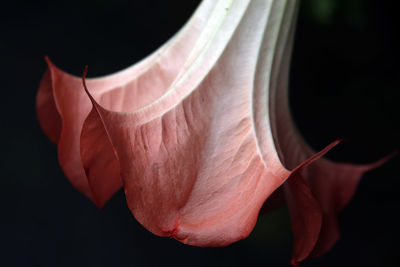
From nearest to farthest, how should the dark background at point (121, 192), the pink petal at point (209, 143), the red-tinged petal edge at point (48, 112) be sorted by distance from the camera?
the pink petal at point (209, 143) → the red-tinged petal edge at point (48, 112) → the dark background at point (121, 192)

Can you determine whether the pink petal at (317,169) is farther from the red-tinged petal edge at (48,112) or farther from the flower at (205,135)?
the red-tinged petal edge at (48,112)

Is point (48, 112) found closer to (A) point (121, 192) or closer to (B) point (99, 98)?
(B) point (99, 98)

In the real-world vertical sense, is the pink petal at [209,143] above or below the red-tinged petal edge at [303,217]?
above

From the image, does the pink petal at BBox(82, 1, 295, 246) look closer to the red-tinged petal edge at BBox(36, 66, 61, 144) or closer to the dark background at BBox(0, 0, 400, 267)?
the red-tinged petal edge at BBox(36, 66, 61, 144)

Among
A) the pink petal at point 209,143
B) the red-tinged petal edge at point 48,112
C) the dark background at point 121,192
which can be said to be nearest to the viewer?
the pink petal at point 209,143

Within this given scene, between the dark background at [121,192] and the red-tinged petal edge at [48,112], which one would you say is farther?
the dark background at [121,192]

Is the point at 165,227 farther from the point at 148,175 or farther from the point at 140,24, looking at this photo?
the point at 140,24

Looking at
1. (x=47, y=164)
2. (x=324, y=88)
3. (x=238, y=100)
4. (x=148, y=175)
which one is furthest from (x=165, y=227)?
(x=47, y=164)

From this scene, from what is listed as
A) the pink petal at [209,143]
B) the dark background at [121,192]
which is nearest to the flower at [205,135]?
the pink petal at [209,143]
